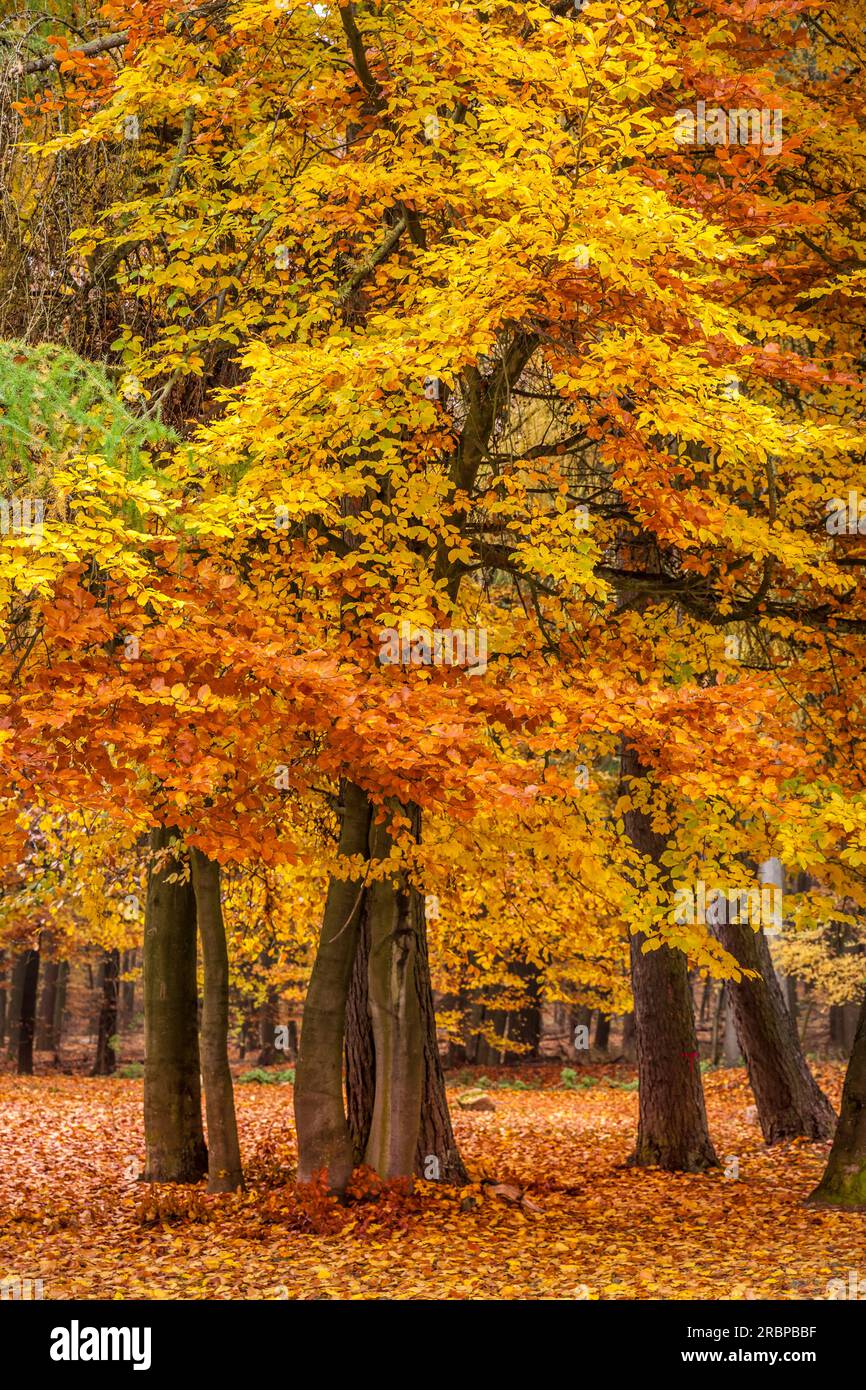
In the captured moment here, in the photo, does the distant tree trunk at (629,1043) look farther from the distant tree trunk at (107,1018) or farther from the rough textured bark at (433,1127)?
the rough textured bark at (433,1127)

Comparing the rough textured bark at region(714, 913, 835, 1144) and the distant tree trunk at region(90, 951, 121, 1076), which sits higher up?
the rough textured bark at region(714, 913, 835, 1144)

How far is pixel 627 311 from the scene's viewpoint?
7.10 meters

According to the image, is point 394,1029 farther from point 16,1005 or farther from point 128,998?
point 128,998

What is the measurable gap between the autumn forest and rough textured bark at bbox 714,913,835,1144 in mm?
1021

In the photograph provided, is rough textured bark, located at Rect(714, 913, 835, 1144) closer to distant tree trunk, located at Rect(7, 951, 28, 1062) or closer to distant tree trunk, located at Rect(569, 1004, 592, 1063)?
distant tree trunk, located at Rect(569, 1004, 592, 1063)

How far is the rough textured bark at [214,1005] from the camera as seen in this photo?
970cm

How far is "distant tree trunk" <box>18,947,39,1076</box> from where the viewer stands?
2397 centimetres

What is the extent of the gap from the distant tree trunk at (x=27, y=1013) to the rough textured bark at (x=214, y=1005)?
48.8 ft

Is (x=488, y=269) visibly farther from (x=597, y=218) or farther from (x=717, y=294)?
(x=717, y=294)

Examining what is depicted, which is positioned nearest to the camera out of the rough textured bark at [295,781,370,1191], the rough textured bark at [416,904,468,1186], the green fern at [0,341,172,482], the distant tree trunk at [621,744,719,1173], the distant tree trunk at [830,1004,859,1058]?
the green fern at [0,341,172,482]

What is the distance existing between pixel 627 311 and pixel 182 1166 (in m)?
8.17

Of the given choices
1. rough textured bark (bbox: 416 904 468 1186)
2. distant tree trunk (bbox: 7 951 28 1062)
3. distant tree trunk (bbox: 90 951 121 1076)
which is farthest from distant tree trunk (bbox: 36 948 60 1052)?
rough textured bark (bbox: 416 904 468 1186)

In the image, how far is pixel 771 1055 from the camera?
41.9 ft

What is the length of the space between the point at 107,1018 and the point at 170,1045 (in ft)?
47.6
